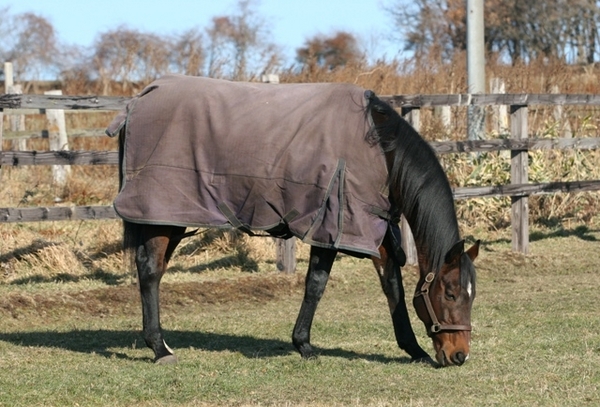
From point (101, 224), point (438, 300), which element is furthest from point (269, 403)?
point (101, 224)

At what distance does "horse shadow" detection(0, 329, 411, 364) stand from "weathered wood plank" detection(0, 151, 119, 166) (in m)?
1.99

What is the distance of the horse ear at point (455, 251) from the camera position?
6281 mm

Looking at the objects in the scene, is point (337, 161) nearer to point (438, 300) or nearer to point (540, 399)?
point (438, 300)

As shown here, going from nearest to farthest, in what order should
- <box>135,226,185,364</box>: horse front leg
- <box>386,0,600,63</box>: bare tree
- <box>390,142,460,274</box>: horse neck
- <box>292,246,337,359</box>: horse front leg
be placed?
1. <box>390,142,460,274</box>: horse neck
2. <box>292,246,337,359</box>: horse front leg
3. <box>135,226,185,364</box>: horse front leg
4. <box>386,0,600,63</box>: bare tree

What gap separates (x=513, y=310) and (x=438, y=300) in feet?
8.46

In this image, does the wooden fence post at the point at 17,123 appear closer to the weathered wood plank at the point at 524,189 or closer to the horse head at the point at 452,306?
the weathered wood plank at the point at 524,189

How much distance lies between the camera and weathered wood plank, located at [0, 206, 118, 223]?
9.35 m

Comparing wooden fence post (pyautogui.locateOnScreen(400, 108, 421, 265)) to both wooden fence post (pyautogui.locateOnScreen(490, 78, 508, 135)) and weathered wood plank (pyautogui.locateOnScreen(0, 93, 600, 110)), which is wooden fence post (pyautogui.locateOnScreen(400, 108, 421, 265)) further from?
wooden fence post (pyautogui.locateOnScreen(490, 78, 508, 135))

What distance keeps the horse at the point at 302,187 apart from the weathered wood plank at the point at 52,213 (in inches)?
97.7

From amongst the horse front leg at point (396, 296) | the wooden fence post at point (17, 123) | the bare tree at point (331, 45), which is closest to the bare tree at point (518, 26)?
the bare tree at point (331, 45)

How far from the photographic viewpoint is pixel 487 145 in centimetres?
1159

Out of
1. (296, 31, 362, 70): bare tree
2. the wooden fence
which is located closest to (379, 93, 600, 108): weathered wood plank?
the wooden fence

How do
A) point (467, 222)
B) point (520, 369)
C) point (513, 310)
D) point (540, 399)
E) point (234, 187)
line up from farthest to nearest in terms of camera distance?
point (467, 222) < point (513, 310) < point (234, 187) < point (520, 369) < point (540, 399)

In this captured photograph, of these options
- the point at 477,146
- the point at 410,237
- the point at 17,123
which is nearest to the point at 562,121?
the point at 477,146
